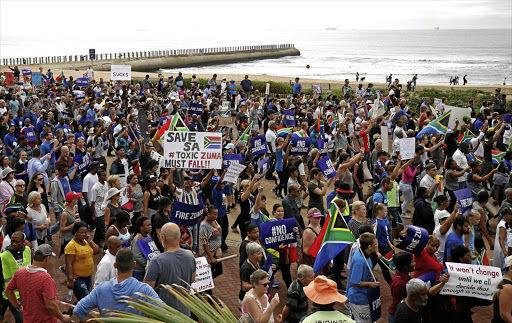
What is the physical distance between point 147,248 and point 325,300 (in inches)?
117

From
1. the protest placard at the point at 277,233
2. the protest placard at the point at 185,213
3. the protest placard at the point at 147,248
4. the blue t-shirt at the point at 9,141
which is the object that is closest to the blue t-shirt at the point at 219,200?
the protest placard at the point at 185,213

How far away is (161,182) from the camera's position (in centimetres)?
1095

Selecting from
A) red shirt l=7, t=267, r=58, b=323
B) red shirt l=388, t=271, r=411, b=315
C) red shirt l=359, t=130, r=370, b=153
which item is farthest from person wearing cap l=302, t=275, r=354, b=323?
red shirt l=359, t=130, r=370, b=153

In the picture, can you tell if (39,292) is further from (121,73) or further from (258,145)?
(121,73)

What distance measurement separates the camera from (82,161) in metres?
12.4

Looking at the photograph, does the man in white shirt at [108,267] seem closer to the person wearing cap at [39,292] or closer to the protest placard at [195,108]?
the person wearing cap at [39,292]

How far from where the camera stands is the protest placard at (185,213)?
890 cm

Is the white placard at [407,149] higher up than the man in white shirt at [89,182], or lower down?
higher up

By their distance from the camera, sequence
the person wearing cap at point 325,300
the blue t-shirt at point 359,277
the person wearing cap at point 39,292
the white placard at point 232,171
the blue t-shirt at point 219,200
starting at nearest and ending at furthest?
the person wearing cap at point 325,300
the person wearing cap at point 39,292
the blue t-shirt at point 359,277
the blue t-shirt at point 219,200
the white placard at point 232,171

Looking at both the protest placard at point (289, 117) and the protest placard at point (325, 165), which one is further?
the protest placard at point (289, 117)

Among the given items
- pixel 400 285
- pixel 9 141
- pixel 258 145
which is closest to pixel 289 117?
pixel 258 145

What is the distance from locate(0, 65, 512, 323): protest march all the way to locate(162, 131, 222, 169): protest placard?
0.07ft

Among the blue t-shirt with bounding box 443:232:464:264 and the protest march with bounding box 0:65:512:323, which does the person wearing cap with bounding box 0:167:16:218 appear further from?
the blue t-shirt with bounding box 443:232:464:264

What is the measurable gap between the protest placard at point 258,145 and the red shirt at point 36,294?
28.9 feet
